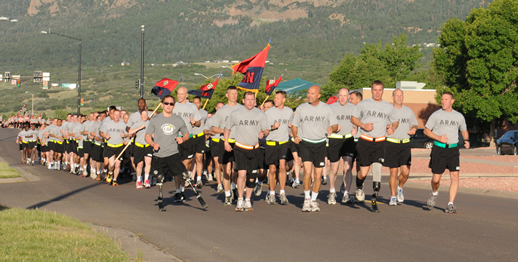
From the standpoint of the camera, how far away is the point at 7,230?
29.0ft

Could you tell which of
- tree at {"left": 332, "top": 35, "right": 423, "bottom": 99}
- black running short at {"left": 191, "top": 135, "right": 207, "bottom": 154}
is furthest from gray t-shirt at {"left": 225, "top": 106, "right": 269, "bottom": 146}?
tree at {"left": 332, "top": 35, "right": 423, "bottom": 99}

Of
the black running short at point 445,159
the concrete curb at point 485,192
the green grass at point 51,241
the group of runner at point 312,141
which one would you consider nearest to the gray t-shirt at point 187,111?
the group of runner at point 312,141

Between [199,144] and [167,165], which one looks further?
[199,144]

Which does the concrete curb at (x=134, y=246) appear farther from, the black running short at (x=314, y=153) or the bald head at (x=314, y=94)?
the bald head at (x=314, y=94)

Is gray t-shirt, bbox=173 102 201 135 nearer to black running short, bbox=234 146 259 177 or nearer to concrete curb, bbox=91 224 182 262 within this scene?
black running short, bbox=234 146 259 177

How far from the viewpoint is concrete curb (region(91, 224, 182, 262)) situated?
7.75m

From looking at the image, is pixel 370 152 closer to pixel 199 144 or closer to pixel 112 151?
pixel 199 144

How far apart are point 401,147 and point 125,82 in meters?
151

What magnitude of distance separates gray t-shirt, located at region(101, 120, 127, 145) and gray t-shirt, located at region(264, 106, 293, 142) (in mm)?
5929

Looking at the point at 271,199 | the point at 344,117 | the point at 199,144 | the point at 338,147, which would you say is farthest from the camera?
the point at 199,144

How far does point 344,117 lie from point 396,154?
1601 millimetres

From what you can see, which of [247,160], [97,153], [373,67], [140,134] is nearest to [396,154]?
[247,160]

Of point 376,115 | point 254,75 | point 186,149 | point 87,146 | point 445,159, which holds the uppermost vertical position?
point 254,75

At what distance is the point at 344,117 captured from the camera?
13.6 m
